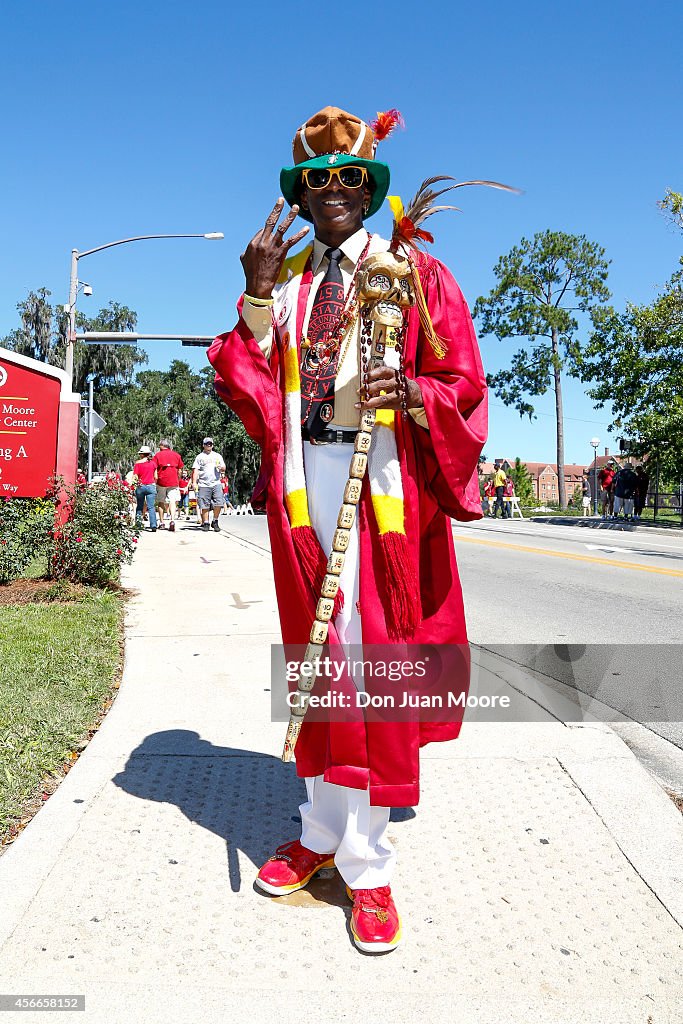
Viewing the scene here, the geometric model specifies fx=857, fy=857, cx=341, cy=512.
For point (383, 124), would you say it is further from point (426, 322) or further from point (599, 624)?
point (599, 624)

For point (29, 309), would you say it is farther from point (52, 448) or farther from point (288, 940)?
point (288, 940)

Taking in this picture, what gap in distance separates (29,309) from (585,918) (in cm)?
6149

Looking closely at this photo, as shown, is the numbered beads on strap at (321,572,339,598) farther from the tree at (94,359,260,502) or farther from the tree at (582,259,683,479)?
the tree at (94,359,260,502)

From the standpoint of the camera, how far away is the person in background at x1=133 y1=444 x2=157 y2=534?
1576 cm

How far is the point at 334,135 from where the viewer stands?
2.57 meters

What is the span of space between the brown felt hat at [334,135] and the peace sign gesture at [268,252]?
0.24 metres

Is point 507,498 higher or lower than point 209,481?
lower

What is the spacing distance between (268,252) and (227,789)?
2050mm

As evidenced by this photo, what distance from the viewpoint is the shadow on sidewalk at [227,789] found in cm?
295

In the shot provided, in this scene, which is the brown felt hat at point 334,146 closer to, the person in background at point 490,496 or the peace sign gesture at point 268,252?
the peace sign gesture at point 268,252

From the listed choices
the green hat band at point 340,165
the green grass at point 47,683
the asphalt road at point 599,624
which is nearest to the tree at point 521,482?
the asphalt road at point 599,624

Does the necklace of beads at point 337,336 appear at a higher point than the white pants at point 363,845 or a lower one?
higher

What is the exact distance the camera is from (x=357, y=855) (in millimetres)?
2479

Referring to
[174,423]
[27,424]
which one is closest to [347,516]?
[27,424]
